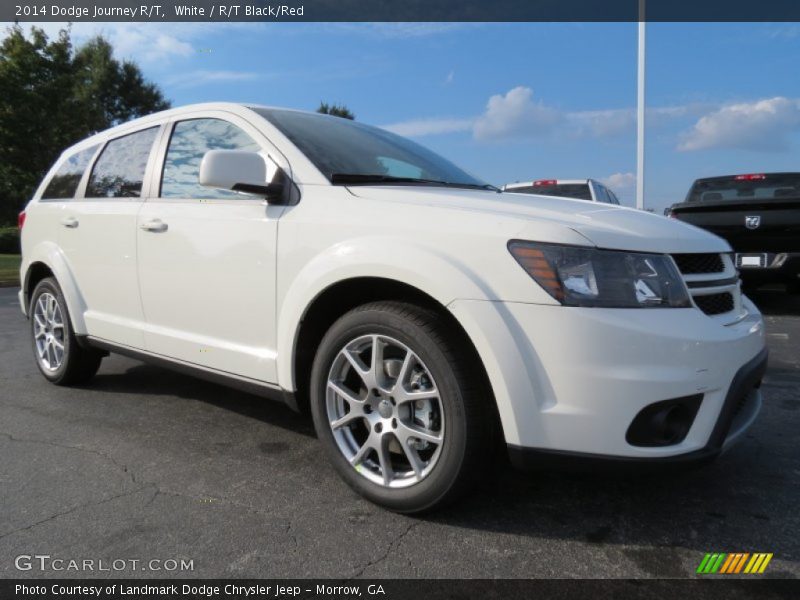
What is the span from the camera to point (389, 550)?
2.07 metres

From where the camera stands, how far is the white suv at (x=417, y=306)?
6.45 feet

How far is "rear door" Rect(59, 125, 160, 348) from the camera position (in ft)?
11.3

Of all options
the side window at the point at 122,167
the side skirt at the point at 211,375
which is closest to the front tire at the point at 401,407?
the side skirt at the point at 211,375

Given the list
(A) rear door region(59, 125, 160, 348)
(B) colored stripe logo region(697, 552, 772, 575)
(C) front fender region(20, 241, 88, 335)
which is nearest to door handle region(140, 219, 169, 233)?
(A) rear door region(59, 125, 160, 348)

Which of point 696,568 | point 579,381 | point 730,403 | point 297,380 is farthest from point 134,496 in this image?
point 730,403

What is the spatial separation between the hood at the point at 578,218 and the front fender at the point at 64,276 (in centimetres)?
235

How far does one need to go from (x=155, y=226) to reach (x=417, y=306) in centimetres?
170

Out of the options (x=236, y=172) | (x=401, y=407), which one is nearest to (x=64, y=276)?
(x=236, y=172)

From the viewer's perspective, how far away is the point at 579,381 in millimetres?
1943

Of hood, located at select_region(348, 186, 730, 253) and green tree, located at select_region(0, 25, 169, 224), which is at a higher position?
green tree, located at select_region(0, 25, 169, 224)

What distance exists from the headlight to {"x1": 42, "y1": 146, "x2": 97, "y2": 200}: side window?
11.2ft
